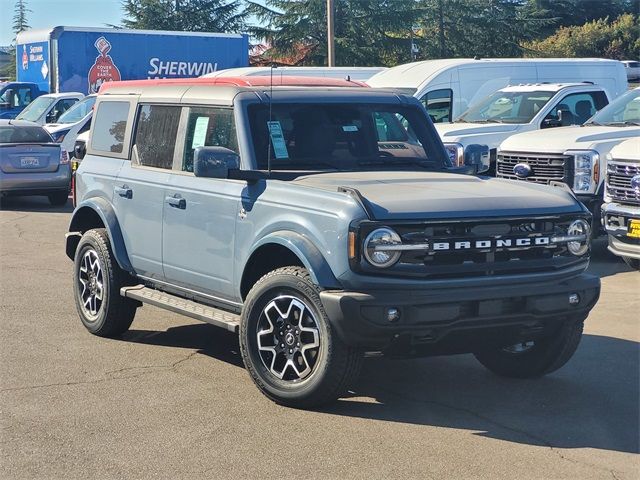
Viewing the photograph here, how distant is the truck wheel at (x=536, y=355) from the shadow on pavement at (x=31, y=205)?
1192 cm

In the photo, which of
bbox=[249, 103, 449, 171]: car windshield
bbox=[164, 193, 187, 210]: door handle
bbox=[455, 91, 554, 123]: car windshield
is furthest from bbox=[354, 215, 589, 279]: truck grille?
bbox=[455, 91, 554, 123]: car windshield

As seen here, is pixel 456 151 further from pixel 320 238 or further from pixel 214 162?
pixel 320 238

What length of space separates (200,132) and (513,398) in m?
2.82

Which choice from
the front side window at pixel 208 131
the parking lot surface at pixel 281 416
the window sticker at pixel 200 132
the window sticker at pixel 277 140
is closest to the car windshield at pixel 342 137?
the window sticker at pixel 277 140

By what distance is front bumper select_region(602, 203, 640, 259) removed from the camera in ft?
31.7

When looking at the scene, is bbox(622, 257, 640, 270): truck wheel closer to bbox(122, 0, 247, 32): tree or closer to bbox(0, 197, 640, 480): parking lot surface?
bbox(0, 197, 640, 480): parking lot surface

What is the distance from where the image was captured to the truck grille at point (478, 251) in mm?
5504

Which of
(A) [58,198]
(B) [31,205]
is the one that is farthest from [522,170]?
(B) [31,205]

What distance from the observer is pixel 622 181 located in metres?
9.99

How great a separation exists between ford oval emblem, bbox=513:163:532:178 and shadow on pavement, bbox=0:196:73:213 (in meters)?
8.57

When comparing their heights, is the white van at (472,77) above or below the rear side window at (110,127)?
above

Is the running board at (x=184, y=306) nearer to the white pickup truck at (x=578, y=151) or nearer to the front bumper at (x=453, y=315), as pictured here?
the front bumper at (x=453, y=315)

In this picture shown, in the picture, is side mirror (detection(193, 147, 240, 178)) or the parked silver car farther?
the parked silver car

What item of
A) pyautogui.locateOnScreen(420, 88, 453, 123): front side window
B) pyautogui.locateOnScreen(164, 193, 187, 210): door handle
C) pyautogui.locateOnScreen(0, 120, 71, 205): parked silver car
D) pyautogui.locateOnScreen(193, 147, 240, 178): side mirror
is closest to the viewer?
pyautogui.locateOnScreen(193, 147, 240, 178): side mirror
